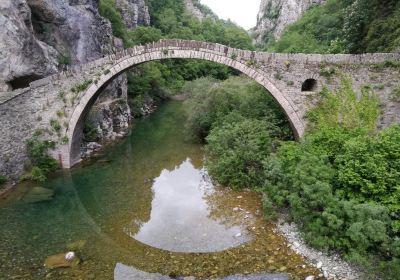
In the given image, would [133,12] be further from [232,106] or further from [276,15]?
[232,106]

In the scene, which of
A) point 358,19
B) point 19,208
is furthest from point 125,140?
point 358,19

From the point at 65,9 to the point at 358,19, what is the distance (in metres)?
15.4

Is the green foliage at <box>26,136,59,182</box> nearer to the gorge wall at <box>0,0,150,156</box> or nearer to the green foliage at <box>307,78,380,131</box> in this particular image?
the gorge wall at <box>0,0,150,156</box>

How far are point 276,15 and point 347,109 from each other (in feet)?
179

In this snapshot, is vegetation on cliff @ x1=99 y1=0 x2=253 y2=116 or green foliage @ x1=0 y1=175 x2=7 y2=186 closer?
green foliage @ x1=0 y1=175 x2=7 y2=186

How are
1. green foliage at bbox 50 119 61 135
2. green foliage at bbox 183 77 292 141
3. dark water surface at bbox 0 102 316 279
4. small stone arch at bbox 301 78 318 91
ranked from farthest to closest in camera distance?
green foliage at bbox 50 119 61 135 → green foliage at bbox 183 77 292 141 → small stone arch at bbox 301 78 318 91 → dark water surface at bbox 0 102 316 279

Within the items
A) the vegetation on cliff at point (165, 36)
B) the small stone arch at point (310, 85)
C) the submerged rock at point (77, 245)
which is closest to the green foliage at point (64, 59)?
the vegetation on cliff at point (165, 36)

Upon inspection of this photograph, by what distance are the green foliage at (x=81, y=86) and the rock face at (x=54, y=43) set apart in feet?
5.83

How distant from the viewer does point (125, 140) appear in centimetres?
2038

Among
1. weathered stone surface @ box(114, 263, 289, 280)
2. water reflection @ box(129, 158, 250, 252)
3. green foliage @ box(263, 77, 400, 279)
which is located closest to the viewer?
green foliage @ box(263, 77, 400, 279)

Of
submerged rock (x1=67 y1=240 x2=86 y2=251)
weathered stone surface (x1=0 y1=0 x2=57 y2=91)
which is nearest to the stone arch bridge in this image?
weathered stone surface (x1=0 y1=0 x2=57 y2=91)

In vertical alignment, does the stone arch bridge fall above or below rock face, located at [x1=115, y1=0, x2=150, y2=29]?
below

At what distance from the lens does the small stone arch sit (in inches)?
507

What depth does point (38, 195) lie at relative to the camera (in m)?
12.3
